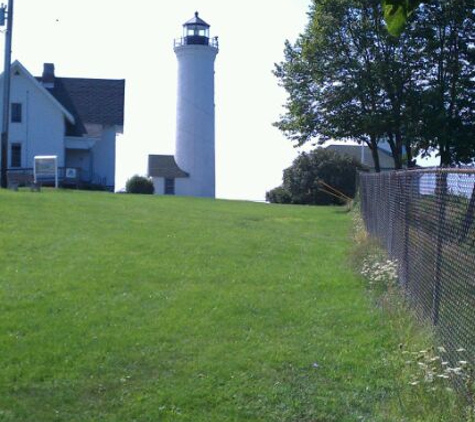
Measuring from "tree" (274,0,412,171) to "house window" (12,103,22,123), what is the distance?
20.0 metres

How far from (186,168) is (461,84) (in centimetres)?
2177

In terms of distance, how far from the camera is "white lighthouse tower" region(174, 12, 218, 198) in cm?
5181

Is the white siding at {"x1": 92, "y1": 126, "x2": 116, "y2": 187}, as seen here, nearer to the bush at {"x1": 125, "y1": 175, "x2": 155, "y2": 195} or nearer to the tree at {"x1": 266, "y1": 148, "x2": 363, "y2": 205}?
the bush at {"x1": 125, "y1": 175, "x2": 155, "y2": 195}

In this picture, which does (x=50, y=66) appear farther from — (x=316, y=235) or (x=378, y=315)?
(x=378, y=315)

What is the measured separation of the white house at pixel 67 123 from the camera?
1922 inches

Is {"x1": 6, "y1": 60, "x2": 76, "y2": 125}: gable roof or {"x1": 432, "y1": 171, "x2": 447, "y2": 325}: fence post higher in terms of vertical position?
{"x1": 6, "y1": 60, "x2": 76, "y2": 125}: gable roof

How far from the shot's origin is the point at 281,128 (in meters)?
36.0

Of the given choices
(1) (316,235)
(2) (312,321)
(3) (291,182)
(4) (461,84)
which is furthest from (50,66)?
(2) (312,321)

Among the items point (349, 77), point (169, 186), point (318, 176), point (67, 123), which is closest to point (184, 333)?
point (349, 77)

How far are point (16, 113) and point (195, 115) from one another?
399 inches

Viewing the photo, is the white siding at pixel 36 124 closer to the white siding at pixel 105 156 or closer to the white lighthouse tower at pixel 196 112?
the white siding at pixel 105 156

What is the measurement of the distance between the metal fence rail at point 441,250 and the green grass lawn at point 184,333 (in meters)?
A: 0.57

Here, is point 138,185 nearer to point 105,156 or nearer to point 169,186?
point 105,156

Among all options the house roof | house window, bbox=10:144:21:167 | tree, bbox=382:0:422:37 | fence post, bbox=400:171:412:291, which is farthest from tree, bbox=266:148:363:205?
tree, bbox=382:0:422:37
